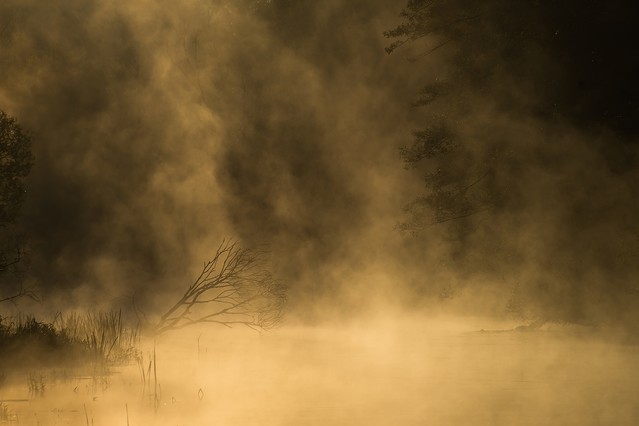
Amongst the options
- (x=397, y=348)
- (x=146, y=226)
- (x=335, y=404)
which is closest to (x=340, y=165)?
(x=146, y=226)

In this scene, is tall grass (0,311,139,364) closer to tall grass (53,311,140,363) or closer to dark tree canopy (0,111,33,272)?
tall grass (53,311,140,363)

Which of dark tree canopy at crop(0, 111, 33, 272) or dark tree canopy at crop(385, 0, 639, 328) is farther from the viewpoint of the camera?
dark tree canopy at crop(385, 0, 639, 328)

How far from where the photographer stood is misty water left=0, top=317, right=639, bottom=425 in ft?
27.9

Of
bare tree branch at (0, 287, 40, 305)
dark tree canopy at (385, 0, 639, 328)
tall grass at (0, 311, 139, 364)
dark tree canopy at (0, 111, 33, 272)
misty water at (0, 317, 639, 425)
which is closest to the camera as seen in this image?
misty water at (0, 317, 639, 425)

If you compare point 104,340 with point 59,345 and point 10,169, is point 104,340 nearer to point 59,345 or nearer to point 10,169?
point 59,345

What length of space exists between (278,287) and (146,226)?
9.60 m

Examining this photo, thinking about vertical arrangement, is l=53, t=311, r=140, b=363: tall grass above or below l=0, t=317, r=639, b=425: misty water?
above

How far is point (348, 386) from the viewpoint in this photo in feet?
33.4

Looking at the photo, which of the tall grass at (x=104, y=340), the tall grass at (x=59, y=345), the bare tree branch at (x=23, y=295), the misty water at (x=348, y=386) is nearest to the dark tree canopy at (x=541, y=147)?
the misty water at (x=348, y=386)

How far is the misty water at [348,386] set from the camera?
8.49 metres

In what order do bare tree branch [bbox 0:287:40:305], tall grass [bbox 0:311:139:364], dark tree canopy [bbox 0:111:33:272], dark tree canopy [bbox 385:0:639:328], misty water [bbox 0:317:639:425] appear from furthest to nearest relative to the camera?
dark tree canopy [bbox 385:0:639:328]
bare tree branch [bbox 0:287:40:305]
dark tree canopy [bbox 0:111:33:272]
tall grass [bbox 0:311:139:364]
misty water [bbox 0:317:639:425]

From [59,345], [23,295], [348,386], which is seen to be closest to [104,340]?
[59,345]

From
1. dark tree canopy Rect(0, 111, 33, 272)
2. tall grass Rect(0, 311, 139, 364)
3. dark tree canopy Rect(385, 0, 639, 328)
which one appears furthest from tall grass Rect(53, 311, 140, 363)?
dark tree canopy Rect(385, 0, 639, 328)

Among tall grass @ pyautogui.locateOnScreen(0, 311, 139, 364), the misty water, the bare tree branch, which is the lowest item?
the misty water
